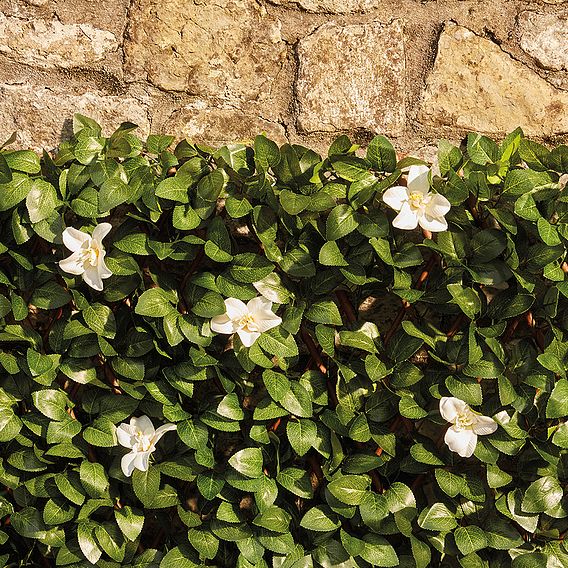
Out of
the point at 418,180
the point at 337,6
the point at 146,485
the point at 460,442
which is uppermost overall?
the point at 337,6

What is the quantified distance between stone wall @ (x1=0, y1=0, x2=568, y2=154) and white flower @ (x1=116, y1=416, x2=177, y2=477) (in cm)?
66

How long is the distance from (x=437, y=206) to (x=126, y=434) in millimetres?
857

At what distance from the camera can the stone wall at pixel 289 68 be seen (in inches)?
71.9

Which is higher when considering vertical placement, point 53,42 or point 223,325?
point 53,42

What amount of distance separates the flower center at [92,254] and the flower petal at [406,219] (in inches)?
24.5

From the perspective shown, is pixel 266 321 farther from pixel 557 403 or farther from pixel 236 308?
pixel 557 403

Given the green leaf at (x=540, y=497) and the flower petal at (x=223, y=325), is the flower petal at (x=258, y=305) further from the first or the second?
the green leaf at (x=540, y=497)

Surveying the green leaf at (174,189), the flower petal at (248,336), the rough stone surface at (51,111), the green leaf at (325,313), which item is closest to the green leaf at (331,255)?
the green leaf at (325,313)

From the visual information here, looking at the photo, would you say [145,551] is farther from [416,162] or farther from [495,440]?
[416,162]

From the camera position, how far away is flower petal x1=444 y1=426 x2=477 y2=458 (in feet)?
5.67

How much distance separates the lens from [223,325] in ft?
5.63

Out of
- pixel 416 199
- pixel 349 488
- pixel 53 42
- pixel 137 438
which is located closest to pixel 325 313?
pixel 416 199

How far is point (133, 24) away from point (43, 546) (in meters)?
1.28

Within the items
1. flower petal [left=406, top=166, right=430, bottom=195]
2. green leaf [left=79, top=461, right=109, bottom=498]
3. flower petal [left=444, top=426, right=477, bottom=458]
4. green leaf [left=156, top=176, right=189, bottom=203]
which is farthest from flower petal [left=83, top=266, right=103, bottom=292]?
flower petal [left=444, top=426, right=477, bottom=458]
